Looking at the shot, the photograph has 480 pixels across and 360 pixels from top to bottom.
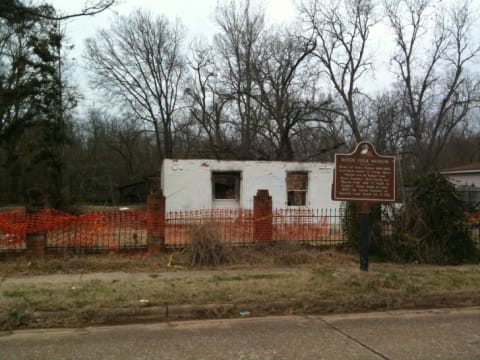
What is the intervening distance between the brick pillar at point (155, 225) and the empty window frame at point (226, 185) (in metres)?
8.07

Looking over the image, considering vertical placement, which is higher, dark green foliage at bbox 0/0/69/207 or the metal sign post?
dark green foliage at bbox 0/0/69/207

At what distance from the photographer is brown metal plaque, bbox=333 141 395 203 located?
25.9ft

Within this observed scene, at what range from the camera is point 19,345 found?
481cm

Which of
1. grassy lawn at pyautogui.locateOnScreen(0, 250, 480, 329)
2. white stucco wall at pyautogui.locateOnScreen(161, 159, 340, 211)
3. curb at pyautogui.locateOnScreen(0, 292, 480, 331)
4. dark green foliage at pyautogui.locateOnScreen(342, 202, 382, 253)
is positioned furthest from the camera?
white stucco wall at pyautogui.locateOnScreen(161, 159, 340, 211)

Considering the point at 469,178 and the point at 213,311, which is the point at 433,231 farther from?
the point at 469,178

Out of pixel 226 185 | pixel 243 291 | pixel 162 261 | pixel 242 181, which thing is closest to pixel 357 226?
pixel 243 291

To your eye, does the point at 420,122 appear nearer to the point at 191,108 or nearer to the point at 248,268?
the point at 191,108

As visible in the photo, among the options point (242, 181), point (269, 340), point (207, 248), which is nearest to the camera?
point (269, 340)

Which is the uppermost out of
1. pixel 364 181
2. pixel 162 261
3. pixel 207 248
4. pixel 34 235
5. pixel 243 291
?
pixel 364 181

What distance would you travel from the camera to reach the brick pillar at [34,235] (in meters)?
8.96

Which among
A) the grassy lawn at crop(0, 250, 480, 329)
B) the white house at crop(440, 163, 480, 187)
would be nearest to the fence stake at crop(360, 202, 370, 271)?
the grassy lawn at crop(0, 250, 480, 329)

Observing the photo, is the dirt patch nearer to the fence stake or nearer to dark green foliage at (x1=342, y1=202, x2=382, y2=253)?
dark green foliage at (x1=342, y1=202, x2=382, y2=253)

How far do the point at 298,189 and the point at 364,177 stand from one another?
10.1 meters

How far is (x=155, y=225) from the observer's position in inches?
380
